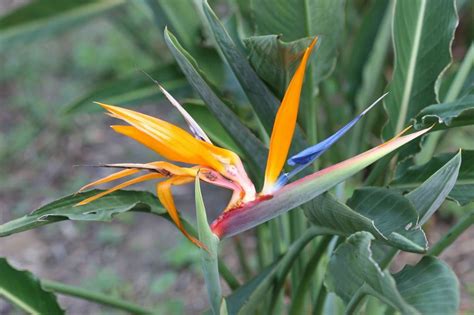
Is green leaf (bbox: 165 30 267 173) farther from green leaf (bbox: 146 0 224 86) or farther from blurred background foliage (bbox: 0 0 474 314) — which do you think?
green leaf (bbox: 146 0 224 86)

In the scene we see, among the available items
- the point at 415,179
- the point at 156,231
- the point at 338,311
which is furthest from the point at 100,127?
the point at 415,179

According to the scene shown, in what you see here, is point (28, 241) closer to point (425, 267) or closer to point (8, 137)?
Answer: point (8, 137)

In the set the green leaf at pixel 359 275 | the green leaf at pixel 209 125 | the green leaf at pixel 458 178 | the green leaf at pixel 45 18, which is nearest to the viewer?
the green leaf at pixel 359 275

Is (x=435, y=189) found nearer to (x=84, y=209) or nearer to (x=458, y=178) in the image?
(x=458, y=178)

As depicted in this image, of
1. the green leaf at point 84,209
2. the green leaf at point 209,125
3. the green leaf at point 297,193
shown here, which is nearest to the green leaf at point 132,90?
the green leaf at point 209,125

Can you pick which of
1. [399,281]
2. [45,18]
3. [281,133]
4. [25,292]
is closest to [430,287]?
[399,281]

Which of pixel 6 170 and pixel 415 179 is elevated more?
pixel 415 179

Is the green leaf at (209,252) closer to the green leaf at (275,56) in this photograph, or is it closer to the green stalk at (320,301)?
the green leaf at (275,56)
